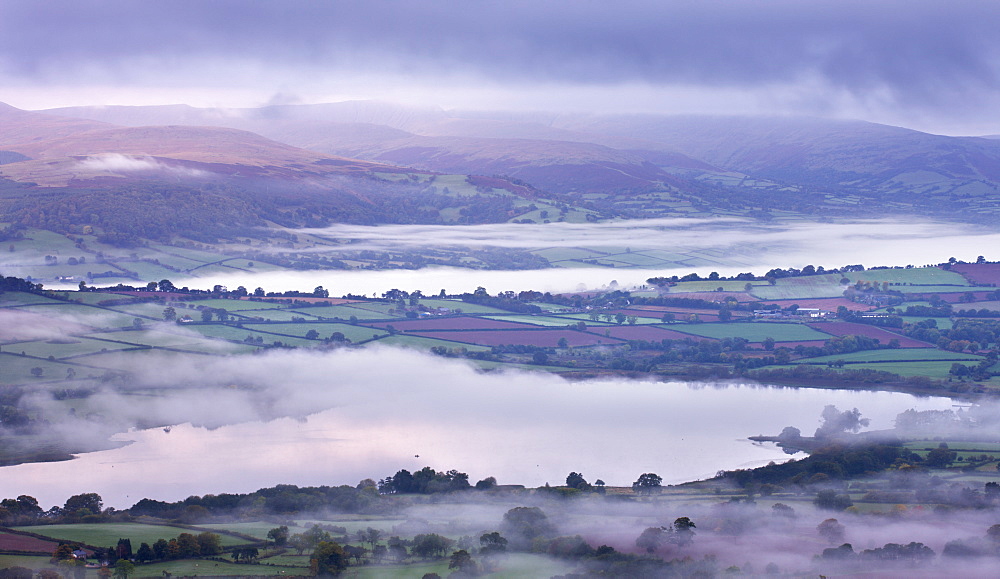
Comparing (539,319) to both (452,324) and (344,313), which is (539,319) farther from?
(344,313)

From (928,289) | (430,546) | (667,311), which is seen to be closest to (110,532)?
(430,546)

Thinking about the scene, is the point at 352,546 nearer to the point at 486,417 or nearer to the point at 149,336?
the point at 486,417

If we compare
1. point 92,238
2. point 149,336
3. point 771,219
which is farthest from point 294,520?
point 771,219

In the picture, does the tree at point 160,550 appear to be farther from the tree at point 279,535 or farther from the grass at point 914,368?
the grass at point 914,368

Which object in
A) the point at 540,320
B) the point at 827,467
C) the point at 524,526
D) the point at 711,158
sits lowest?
the point at 524,526

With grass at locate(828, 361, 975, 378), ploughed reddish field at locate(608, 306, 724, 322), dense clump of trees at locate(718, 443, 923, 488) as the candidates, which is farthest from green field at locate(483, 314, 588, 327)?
dense clump of trees at locate(718, 443, 923, 488)

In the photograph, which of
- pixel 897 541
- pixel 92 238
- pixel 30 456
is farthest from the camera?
pixel 92 238
